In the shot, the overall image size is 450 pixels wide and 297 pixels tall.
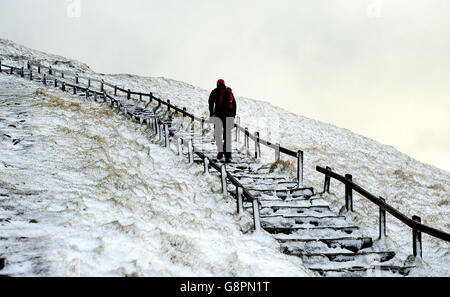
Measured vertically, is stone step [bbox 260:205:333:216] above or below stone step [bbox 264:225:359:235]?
above

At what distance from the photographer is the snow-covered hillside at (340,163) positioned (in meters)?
9.61

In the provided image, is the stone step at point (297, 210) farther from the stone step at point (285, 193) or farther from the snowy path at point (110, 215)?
the snowy path at point (110, 215)

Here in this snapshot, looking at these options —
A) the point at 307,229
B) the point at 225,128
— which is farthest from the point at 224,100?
the point at 307,229

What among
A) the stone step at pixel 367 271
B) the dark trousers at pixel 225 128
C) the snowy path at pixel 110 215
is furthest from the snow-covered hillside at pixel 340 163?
the dark trousers at pixel 225 128

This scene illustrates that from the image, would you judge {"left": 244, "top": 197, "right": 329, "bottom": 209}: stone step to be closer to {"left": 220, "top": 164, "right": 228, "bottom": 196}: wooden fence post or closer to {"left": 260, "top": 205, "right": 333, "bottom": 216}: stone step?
{"left": 260, "top": 205, "right": 333, "bottom": 216}: stone step

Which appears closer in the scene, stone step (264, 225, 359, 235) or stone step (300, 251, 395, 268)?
stone step (300, 251, 395, 268)

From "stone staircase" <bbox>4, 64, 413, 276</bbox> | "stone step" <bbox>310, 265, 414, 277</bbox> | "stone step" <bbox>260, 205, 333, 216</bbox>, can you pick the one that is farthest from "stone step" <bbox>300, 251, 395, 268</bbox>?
"stone step" <bbox>260, 205, 333, 216</bbox>

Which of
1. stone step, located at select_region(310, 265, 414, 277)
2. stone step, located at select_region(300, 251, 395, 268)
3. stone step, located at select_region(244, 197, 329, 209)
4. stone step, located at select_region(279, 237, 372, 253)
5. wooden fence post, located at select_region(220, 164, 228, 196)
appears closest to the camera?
stone step, located at select_region(310, 265, 414, 277)

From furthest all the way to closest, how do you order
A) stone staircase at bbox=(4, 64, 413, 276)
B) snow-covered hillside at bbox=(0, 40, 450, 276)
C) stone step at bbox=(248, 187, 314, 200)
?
snow-covered hillside at bbox=(0, 40, 450, 276), stone step at bbox=(248, 187, 314, 200), stone staircase at bbox=(4, 64, 413, 276)

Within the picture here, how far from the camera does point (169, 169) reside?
36.3 ft

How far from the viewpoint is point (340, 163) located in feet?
68.9

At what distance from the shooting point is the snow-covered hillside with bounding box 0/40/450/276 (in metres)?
9.61

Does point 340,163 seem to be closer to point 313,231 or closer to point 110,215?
→ point 313,231
